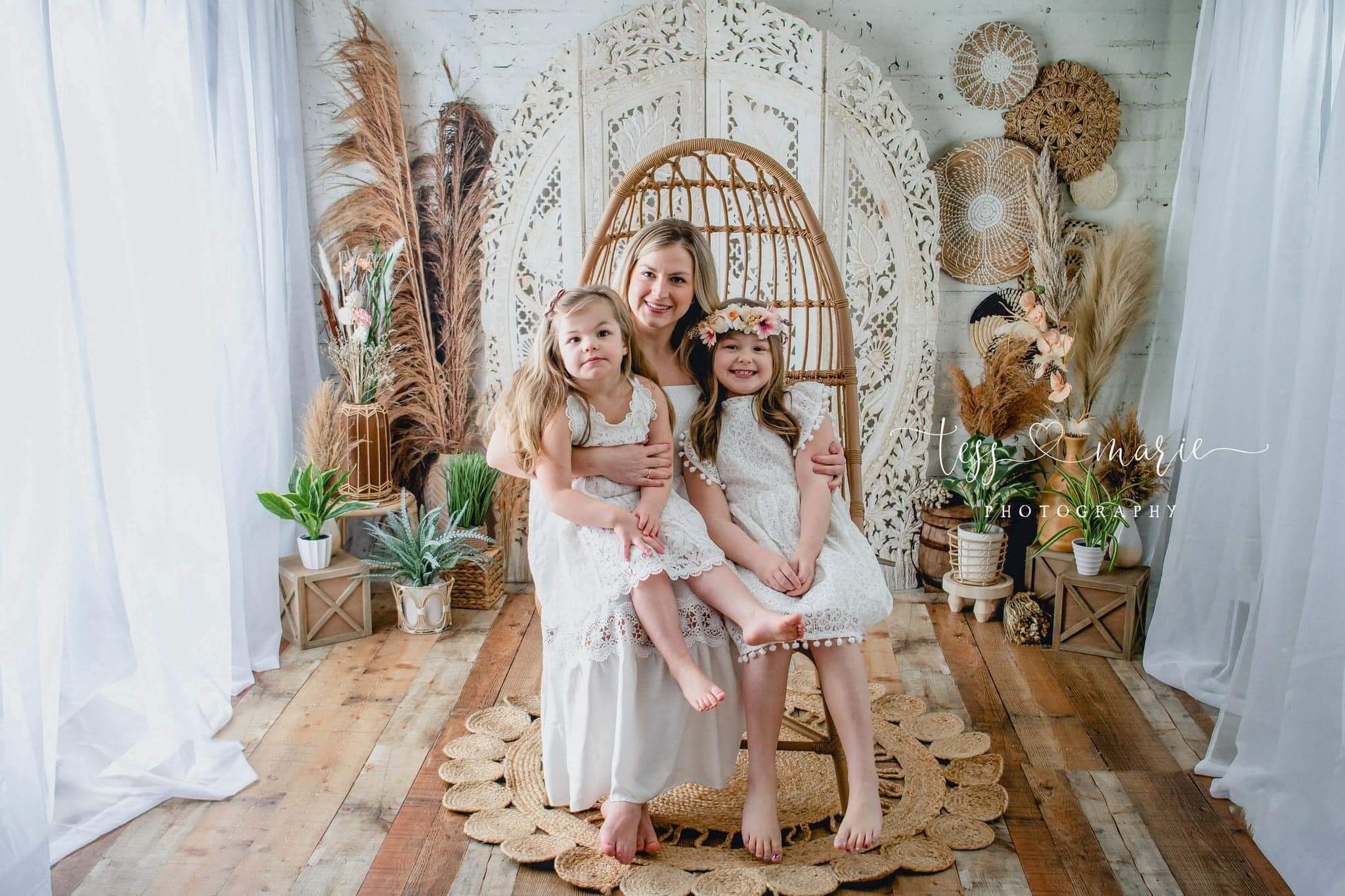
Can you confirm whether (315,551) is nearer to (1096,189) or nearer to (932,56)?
(932,56)

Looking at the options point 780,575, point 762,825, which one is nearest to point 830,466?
point 780,575

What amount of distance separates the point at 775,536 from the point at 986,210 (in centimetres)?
181

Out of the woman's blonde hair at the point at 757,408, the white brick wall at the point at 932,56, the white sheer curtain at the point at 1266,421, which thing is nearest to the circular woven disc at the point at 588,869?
the woman's blonde hair at the point at 757,408

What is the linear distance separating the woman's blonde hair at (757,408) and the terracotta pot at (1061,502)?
133 cm

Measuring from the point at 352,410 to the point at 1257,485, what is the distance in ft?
8.60

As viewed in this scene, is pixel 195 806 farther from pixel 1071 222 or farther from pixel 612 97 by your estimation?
pixel 1071 222

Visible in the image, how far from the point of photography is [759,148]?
11.8 ft

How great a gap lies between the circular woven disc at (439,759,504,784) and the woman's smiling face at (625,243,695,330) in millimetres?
1098

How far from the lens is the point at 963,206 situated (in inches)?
141

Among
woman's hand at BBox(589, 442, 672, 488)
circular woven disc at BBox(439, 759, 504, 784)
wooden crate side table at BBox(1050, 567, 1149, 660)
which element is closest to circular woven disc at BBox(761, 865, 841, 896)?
circular woven disc at BBox(439, 759, 504, 784)

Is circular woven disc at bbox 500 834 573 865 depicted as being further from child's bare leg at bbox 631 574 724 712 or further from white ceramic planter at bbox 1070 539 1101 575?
white ceramic planter at bbox 1070 539 1101 575

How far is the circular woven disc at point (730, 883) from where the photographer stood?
2.02 m

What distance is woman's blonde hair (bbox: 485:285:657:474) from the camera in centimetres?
225

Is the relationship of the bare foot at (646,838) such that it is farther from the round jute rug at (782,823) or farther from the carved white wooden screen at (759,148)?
the carved white wooden screen at (759,148)
